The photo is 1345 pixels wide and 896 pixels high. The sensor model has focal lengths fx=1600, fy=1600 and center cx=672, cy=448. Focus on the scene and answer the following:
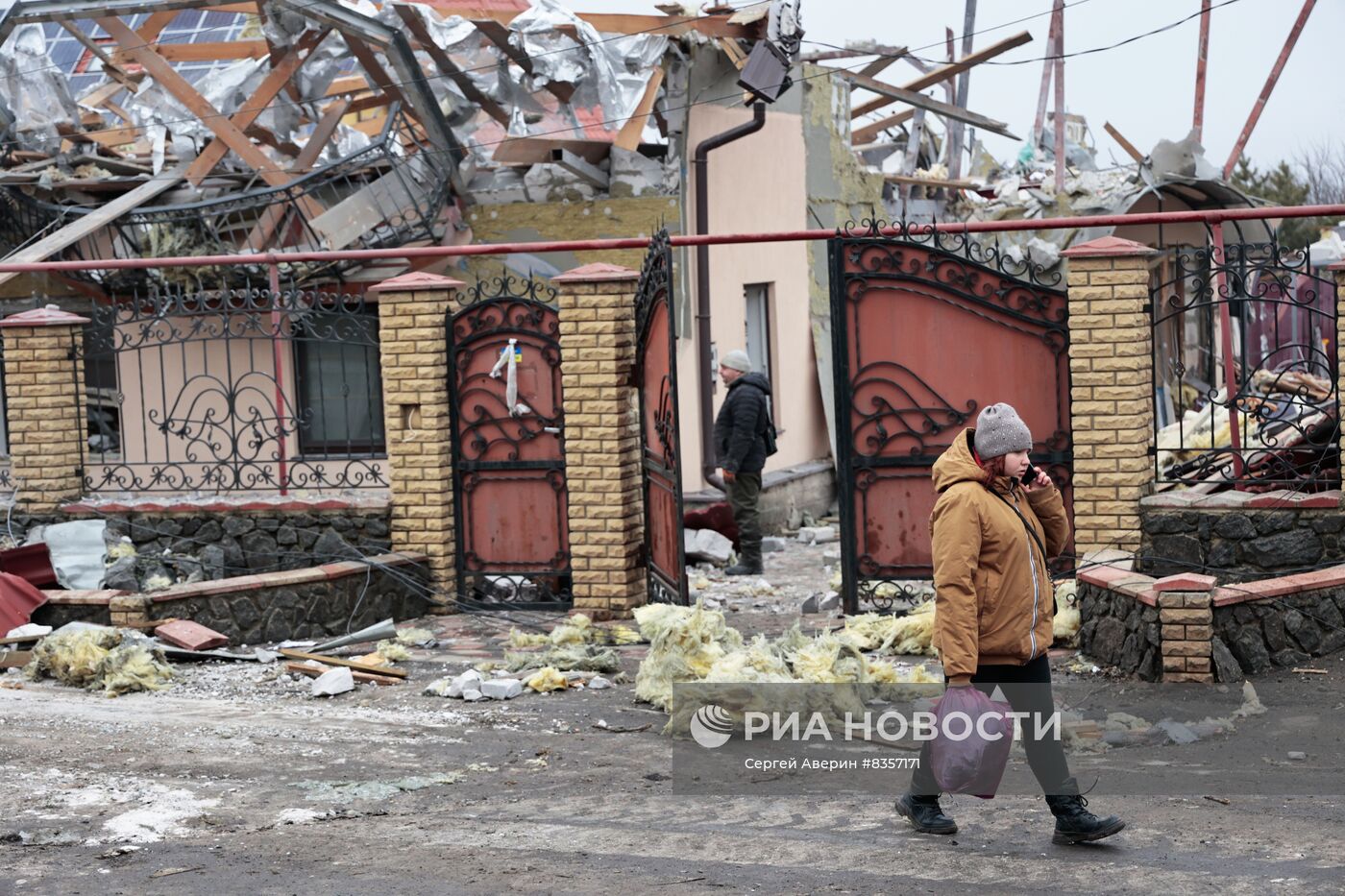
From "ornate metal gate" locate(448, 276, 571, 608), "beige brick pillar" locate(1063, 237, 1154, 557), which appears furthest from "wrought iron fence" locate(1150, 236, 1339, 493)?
"ornate metal gate" locate(448, 276, 571, 608)

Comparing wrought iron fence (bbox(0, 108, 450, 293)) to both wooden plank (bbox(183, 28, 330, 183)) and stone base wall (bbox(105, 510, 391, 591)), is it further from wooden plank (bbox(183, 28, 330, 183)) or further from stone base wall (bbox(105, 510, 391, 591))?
stone base wall (bbox(105, 510, 391, 591))

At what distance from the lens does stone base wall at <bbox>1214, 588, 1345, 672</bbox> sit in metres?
8.04

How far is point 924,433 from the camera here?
32.4 ft

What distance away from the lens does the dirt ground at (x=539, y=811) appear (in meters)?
5.37

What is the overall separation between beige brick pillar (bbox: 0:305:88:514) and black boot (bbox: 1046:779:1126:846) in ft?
28.7

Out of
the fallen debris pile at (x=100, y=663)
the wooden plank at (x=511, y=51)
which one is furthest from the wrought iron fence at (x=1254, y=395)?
the wooden plank at (x=511, y=51)

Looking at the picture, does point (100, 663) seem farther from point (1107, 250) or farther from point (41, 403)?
point (1107, 250)

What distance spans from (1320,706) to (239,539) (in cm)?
744

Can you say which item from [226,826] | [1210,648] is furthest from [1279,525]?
[226,826]

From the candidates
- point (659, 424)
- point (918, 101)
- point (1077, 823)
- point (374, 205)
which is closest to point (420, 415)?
point (659, 424)

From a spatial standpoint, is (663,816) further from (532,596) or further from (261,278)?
(261,278)

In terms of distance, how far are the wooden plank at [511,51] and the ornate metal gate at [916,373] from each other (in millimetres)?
4816

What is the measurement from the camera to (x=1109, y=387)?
944cm

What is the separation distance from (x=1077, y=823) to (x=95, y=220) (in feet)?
36.9
